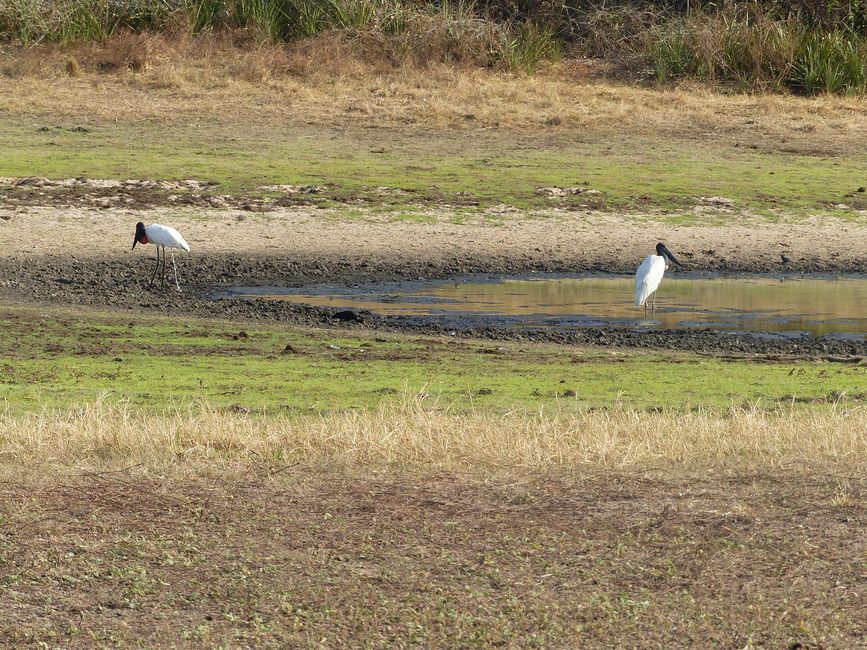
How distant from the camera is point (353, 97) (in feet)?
92.6

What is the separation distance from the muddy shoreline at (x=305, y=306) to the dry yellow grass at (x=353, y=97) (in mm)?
8267

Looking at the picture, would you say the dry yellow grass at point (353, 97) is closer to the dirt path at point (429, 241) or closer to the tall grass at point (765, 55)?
the tall grass at point (765, 55)

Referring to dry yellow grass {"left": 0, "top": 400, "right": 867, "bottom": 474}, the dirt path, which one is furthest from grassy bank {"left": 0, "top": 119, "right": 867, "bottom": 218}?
dry yellow grass {"left": 0, "top": 400, "right": 867, "bottom": 474}

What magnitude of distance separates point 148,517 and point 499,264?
13129mm

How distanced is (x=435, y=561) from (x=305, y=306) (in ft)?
34.7

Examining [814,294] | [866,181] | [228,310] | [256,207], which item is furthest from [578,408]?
[866,181]

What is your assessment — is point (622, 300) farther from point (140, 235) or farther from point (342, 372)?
point (342, 372)

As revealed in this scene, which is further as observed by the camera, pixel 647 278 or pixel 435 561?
Result: pixel 647 278

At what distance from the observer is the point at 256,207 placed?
2091 cm

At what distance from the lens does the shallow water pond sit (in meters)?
16.0

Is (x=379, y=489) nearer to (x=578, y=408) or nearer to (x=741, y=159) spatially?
(x=578, y=408)

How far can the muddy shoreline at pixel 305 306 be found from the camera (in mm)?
14508

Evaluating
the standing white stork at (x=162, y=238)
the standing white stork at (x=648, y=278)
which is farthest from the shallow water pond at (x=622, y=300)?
the standing white stork at (x=162, y=238)

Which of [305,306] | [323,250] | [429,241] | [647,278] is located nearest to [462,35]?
[429,241]
